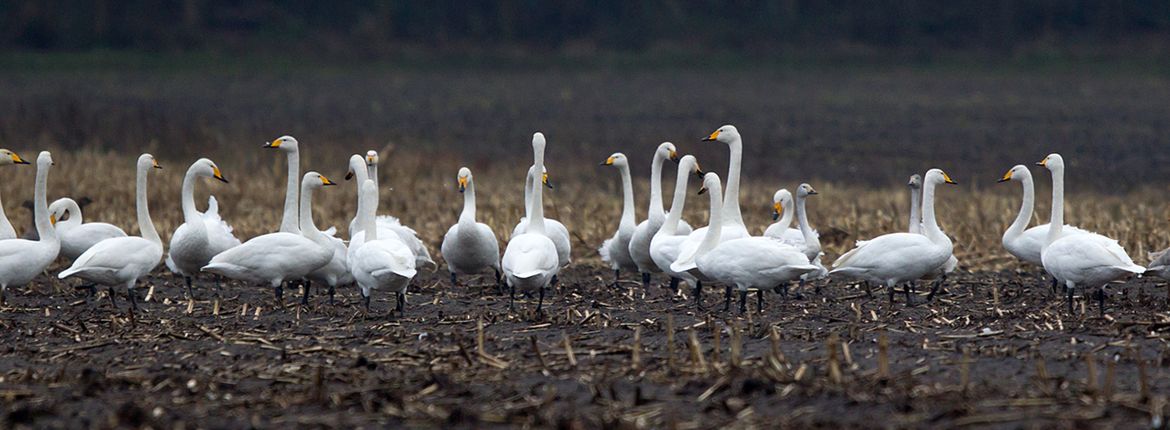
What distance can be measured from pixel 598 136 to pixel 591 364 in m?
22.7

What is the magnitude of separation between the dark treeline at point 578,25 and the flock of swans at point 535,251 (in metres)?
41.6

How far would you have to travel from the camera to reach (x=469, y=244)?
12898 mm

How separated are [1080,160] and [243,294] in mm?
16632

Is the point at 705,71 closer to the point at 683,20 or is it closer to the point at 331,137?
the point at 683,20

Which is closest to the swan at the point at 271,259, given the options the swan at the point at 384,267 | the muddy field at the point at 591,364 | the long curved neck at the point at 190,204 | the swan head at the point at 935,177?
the muddy field at the point at 591,364

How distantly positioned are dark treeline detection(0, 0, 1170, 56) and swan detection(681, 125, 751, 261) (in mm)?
40895

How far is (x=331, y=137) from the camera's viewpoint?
1086 inches

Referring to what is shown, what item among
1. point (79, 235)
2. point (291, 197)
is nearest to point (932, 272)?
point (291, 197)

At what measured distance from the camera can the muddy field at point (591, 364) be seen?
288 inches

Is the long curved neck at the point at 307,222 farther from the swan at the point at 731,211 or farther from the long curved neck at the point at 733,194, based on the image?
the long curved neck at the point at 733,194

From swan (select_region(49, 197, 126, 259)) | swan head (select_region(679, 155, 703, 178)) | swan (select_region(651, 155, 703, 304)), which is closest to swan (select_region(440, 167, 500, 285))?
swan (select_region(651, 155, 703, 304))

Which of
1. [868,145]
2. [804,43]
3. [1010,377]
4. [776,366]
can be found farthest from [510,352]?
[804,43]

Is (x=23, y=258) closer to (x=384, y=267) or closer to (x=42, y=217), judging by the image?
(x=42, y=217)

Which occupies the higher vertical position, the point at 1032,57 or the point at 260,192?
the point at 1032,57
